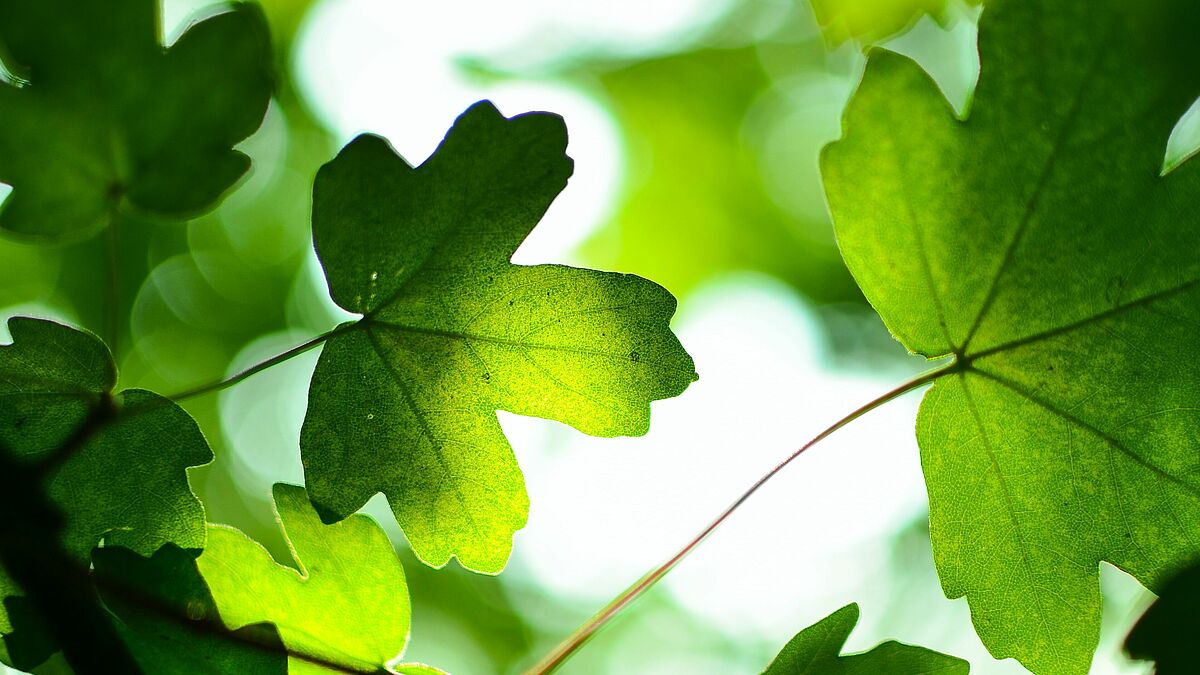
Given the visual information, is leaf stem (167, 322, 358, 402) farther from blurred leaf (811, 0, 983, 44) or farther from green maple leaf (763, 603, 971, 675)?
blurred leaf (811, 0, 983, 44)

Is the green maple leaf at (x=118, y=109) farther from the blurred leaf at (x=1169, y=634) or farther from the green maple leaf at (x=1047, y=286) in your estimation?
the blurred leaf at (x=1169, y=634)

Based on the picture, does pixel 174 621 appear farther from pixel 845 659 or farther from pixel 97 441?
pixel 845 659

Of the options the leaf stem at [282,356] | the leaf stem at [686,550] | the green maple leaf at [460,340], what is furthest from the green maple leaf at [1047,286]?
the leaf stem at [282,356]

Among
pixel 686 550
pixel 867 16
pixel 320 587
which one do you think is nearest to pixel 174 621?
pixel 320 587

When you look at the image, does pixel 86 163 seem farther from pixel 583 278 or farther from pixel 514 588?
pixel 514 588

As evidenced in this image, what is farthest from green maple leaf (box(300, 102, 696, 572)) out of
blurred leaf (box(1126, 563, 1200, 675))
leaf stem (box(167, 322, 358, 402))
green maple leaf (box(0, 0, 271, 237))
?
blurred leaf (box(1126, 563, 1200, 675))
